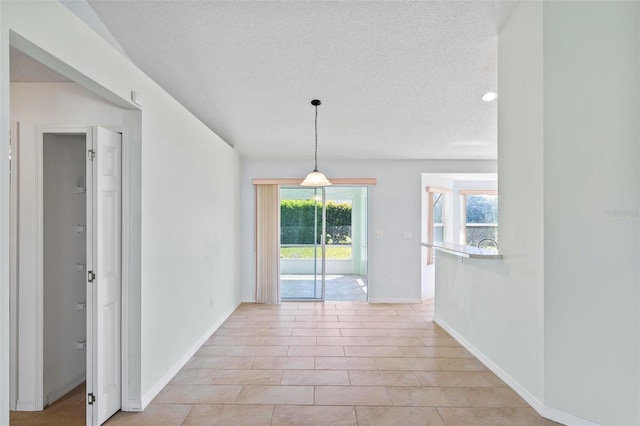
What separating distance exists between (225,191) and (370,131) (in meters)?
2.17

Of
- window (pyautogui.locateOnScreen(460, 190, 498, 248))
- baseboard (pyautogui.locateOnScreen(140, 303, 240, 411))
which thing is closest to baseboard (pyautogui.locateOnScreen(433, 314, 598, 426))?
baseboard (pyautogui.locateOnScreen(140, 303, 240, 411))

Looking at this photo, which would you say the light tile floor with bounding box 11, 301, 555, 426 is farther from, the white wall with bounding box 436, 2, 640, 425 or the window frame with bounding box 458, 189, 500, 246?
the window frame with bounding box 458, 189, 500, 246

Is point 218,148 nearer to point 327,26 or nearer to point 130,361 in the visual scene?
point 327,26

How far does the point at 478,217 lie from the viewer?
→ 269 inches

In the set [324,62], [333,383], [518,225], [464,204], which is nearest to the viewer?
[518,225]

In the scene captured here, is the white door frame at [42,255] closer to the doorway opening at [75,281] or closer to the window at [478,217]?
the doorway opening at [75,281]

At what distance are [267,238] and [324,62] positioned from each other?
10.6 feet

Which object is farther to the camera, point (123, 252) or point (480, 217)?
point (480, 217)

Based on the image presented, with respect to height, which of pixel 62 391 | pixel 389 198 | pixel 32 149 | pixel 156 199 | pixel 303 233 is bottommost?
pixel 62 391

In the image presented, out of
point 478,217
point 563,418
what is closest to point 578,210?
point 563,418

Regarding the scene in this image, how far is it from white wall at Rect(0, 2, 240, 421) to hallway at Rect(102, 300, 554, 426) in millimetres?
311

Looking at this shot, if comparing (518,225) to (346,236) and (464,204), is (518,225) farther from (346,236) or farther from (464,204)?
(464,204)

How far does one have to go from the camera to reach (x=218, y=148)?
4430mm

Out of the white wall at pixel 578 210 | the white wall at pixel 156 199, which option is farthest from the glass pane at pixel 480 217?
the white wall at pixel 156 199
